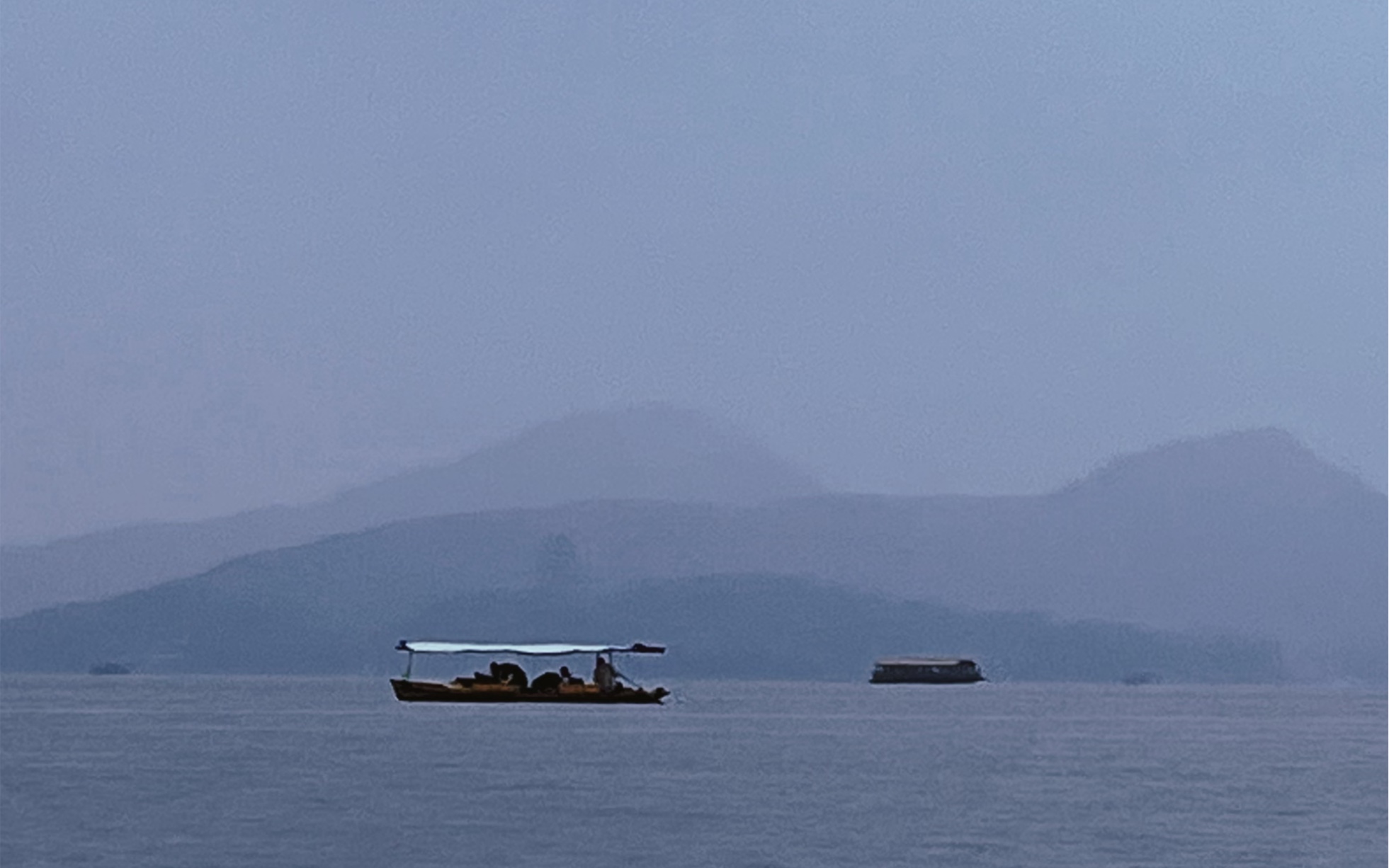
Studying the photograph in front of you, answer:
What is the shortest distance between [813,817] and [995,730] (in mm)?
57316

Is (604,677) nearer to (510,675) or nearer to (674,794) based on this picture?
(510,675)

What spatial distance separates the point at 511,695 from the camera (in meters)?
123

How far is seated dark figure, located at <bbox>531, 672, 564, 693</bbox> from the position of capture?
12612 centimetres

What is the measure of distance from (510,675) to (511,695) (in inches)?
208

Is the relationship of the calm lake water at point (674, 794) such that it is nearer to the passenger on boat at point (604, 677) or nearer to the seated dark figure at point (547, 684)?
the seated dark figure at point (547, 684)

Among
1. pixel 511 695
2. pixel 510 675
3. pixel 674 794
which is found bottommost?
pixel 674 794

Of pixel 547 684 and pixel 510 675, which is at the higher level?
pixel 510 675

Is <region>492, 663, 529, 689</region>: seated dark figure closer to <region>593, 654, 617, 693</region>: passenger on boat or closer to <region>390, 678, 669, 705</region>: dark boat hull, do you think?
<region>390, 678, 669, 705</region>: dark boat hull

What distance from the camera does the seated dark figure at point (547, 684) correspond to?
12612 cm

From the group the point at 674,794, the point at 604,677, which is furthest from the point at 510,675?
the point at 674,794

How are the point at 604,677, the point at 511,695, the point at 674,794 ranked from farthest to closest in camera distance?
the point at 604,677
the point at 511,695
the point at 674,794

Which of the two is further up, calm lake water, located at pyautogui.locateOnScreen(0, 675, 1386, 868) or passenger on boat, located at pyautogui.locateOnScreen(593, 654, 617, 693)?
passenger on boat, located at pyautogui.locateOnScreen(593, 654, 617, 693)

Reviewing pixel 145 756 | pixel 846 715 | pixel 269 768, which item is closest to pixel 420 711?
pixel 846 715

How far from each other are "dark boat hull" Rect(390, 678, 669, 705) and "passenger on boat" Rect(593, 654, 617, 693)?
354 mm
